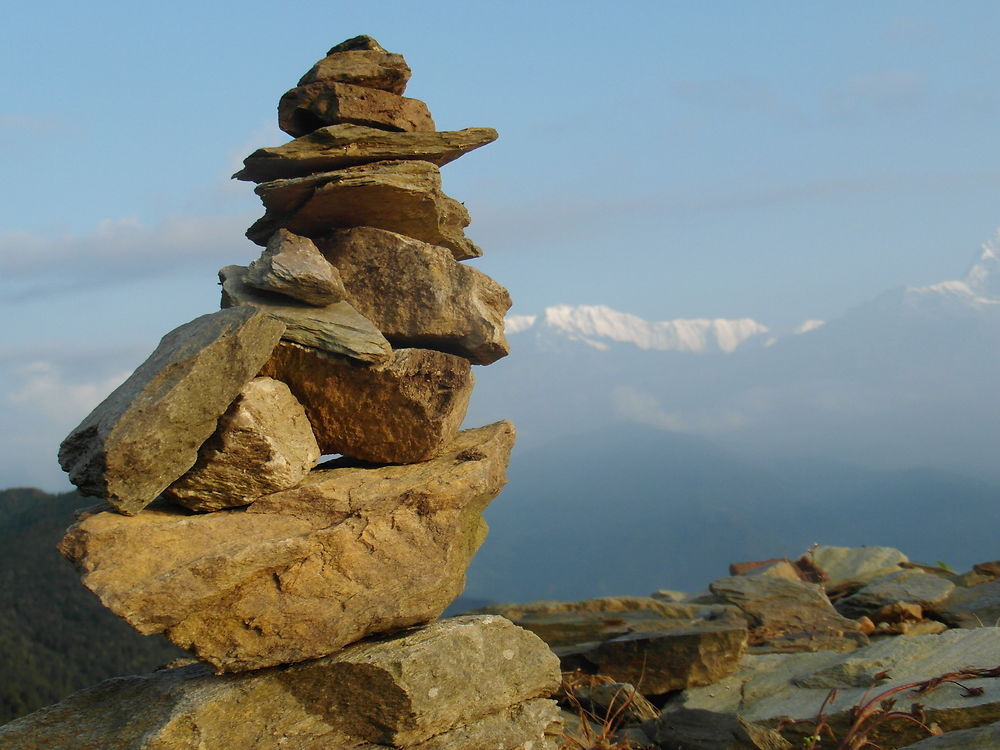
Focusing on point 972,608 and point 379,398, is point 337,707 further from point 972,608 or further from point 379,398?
point 972,608

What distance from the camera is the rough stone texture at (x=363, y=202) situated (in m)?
11.8

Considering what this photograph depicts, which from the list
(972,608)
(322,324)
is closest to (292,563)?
(322,324)

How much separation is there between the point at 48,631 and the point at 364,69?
1532 inches

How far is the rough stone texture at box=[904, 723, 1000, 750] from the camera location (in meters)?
8.23

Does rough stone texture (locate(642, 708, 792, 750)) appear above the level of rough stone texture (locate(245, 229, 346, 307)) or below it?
below

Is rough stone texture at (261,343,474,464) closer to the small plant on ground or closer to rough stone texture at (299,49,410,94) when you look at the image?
rough stone texture at (299,49,410,94)

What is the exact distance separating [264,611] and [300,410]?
2.50 metres

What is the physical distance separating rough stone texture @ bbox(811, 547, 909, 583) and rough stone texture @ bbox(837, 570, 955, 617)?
344 centimetres

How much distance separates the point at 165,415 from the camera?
30.7 feet

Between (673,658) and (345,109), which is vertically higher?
(345,109)

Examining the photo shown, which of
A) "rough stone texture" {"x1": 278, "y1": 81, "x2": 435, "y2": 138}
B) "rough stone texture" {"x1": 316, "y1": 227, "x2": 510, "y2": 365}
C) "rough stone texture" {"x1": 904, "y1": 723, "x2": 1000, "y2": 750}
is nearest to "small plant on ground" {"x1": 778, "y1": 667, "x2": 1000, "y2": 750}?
"rough stone texture" {"x1": 904, "y1": 723, "x2": 1000, "y2": 750}

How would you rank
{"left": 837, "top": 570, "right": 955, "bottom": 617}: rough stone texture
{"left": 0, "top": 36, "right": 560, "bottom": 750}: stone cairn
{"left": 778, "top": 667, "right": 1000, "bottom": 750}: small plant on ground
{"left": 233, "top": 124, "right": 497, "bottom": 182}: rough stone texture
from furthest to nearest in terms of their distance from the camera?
{"left": 837, "top": 570, "right": 955, "bottom": 617}: rough stone texture < {"left": 233, "top": 124, "right": 497, "bottom": 182}: rough stone texture < {"left": 778, "top": 667, "right": 1000, "bottom": 750}: small plant on ground < {"left": 0, "top": 36, "right": 560, "bottom": 750}: stone cairn

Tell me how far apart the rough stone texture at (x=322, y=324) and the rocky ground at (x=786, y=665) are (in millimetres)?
5637

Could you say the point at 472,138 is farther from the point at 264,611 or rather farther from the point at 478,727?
the point at 478,727
